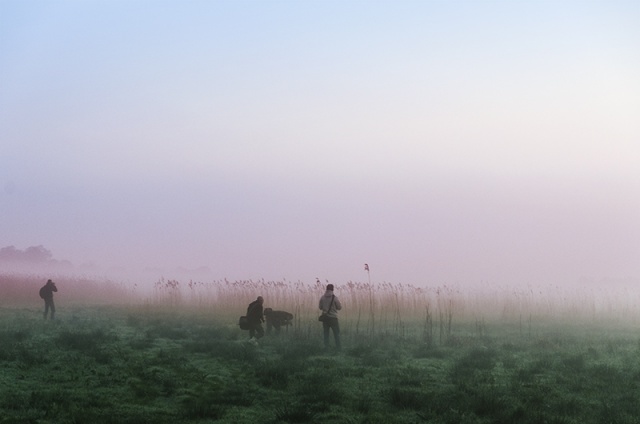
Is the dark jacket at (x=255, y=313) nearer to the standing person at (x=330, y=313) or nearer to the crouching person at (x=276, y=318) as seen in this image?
the crouching person at (x=276, y=318)

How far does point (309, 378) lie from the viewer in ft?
51.6

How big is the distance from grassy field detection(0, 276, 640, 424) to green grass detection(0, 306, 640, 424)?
40mm

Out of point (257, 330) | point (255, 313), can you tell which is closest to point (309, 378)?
point (255, 313)

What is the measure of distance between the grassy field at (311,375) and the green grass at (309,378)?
0.13ft

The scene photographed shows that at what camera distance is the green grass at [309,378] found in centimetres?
1296

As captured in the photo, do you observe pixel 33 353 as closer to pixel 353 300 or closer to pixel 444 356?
pixel 444 356

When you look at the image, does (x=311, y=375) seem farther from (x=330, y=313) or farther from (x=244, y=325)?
(x=244, y=325)

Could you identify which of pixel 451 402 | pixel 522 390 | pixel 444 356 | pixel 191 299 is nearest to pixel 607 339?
pixel 444 356

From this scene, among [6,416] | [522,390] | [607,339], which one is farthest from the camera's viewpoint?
[607,339]

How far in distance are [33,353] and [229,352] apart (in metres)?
5.00

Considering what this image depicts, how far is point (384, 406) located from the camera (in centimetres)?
1373

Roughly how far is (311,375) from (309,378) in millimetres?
261

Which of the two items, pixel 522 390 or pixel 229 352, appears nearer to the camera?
pixel 522 390

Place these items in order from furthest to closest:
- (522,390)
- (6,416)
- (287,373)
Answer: (287,373)
(522,390)
(6,416)
